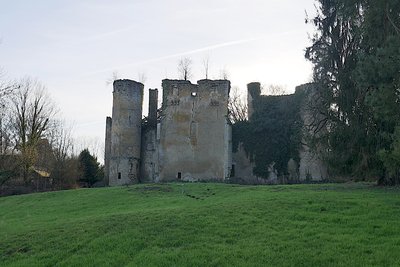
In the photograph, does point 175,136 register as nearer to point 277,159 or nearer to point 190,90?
point 190,90

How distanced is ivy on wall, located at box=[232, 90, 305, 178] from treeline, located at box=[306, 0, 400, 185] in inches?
665

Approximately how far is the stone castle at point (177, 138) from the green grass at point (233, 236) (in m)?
22.5

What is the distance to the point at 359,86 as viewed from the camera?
715 inches

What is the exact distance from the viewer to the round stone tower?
136 feet

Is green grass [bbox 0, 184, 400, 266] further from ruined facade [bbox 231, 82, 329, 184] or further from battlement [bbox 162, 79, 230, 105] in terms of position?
battlement [bbox 162, 79, 230, 105]

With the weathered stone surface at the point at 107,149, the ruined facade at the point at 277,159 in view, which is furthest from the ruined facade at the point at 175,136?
the ruined facade at the point at 277,159

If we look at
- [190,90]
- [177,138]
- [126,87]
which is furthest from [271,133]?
[126,87]

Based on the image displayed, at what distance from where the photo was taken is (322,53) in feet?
81.1

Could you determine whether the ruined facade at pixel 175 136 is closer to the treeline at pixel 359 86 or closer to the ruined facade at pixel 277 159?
the ruined facade at pixel 277 159

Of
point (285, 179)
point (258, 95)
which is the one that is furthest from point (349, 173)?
point (258, 95)

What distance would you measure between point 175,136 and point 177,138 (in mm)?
248

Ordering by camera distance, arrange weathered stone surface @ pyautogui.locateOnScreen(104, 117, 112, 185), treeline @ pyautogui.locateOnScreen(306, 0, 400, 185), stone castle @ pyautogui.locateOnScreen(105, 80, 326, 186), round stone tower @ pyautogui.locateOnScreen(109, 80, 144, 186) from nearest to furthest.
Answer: treeline @ pyautogui.locateOnScreen(306, 0, 400, 185) → stone castle @ pyautogui.locateOnScreen(105, 80, 326, 186) → round stone tower @ pyautogui.locateOnScreen(109, 80, 144, 186) → weathered stone surface @ pyautogui.locateOnScreen(104, 117, 112, 185)

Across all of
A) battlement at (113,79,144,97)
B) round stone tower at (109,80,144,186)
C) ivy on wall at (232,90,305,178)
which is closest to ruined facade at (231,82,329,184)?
ivy on wall at (232,90,305,178)

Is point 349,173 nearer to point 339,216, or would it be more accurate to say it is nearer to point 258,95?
point 339,216
